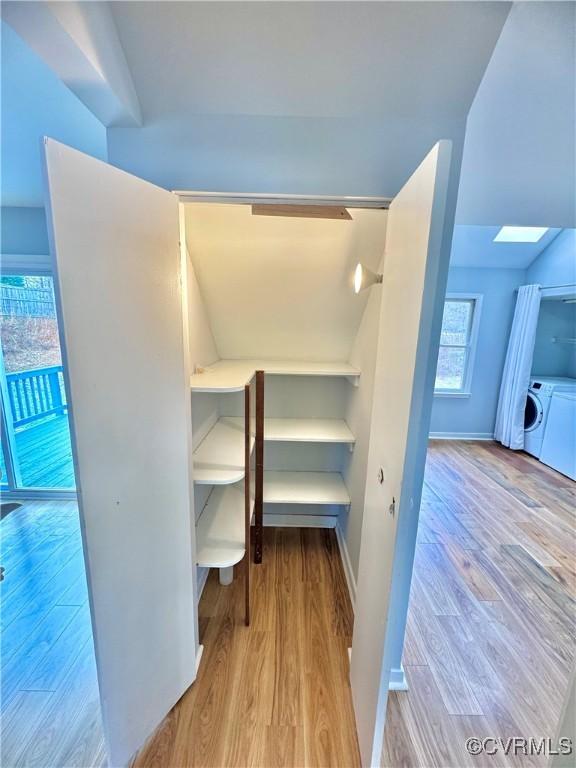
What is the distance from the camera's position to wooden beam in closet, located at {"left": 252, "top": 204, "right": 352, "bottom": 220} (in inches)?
48.7

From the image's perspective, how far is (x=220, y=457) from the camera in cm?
155

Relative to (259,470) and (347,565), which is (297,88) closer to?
(259,470)

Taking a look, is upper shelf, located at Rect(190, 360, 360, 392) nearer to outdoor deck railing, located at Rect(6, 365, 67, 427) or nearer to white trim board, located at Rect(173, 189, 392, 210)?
white trim board, located at Rect(173, 189, 392, 210)

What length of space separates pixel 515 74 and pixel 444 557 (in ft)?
8.75

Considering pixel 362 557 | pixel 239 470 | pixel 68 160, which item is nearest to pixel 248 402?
pixel 239 470

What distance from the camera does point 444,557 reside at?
216cm

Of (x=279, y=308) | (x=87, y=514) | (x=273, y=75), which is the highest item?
(x=273, y=75)

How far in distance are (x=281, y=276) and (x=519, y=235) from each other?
3638mm

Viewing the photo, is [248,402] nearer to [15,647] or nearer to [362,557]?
[362,557]

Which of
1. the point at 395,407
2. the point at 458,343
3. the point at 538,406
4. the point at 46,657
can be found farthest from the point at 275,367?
the point at 538,406

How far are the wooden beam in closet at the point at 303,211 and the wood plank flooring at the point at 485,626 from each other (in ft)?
7.24

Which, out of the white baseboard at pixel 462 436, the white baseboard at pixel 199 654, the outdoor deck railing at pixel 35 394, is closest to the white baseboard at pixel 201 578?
the white baseboard at pixel 199 654

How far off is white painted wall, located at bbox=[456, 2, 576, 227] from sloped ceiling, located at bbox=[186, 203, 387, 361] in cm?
46

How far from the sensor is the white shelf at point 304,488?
202 cm
